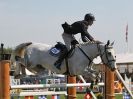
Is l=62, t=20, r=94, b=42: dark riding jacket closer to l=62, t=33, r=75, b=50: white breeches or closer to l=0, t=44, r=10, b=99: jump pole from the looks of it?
l=62, t=33, r=75, b=50: white breeches

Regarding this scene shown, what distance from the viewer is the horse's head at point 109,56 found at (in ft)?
31.4

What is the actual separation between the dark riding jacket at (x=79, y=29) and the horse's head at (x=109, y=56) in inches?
16.6

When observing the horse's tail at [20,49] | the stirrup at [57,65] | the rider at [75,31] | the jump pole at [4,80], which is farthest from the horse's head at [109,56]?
the jump pole at [4,80]

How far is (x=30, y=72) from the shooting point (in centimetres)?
1022

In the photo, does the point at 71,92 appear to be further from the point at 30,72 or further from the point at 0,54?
the point at 0,54

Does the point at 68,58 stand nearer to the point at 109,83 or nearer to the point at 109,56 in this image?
the point at 109,56

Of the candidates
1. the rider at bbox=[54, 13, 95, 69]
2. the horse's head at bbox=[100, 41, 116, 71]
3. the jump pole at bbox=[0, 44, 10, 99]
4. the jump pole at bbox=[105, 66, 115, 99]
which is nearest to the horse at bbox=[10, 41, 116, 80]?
the horse's head at bbox=[100, 41, 116, 71]

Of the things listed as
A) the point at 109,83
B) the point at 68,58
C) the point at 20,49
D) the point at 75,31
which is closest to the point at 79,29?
the point at 75,31

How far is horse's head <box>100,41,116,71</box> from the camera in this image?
9.59 m

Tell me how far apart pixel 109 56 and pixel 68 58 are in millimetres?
948

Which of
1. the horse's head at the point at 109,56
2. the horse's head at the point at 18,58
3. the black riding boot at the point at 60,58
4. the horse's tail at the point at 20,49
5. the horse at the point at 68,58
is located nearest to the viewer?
the horse's head at the point at 109,56

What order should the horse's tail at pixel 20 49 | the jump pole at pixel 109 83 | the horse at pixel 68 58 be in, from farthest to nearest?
the jump pole at pixel 109 83 < the horse's tail at pixel 20 49 < the horse at pixel 68 58

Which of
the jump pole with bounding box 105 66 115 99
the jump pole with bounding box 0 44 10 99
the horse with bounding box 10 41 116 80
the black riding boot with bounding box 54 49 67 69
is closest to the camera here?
the jump pole with bounding box 0 44 10 99

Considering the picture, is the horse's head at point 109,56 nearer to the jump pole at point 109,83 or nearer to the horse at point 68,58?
the horse at point 68,58
